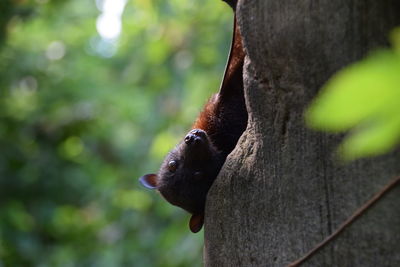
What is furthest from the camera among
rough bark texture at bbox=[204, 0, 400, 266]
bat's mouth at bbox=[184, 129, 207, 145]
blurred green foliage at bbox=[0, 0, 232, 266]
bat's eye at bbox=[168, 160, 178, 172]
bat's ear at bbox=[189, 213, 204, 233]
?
blurred green foliage at bbox=[0, 0, 232, 266]

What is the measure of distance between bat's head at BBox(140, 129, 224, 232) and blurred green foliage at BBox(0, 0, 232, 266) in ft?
8.71

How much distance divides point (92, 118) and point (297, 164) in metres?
6.61

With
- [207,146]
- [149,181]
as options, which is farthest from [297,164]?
[149,181]

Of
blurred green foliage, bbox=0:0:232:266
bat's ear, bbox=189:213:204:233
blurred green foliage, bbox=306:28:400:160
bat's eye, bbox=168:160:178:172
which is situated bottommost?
blurred green foliage, bbox=306:28:400:160

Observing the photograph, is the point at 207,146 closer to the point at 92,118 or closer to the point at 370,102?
the point at 370,102

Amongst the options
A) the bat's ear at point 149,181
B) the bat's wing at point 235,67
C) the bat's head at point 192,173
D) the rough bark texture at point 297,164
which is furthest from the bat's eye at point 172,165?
the rough bark texture at point 297,164

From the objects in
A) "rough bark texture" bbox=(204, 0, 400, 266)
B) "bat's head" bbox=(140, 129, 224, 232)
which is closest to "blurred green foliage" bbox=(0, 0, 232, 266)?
"bat's head" bbox=(140, 129, 224, 232)

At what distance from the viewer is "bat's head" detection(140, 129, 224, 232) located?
305cm

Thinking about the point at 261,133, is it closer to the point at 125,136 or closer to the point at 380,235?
the point at 380,235

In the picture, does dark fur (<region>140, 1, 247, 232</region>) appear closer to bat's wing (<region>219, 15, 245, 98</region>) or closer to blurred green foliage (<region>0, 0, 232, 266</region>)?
bat's wing (<region>219, 15, 245, 98</region>)

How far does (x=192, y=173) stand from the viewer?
126 inches

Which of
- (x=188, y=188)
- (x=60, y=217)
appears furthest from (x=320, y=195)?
(x=60, y=217)

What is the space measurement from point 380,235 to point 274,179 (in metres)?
0.47

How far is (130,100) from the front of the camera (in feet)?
29.1
